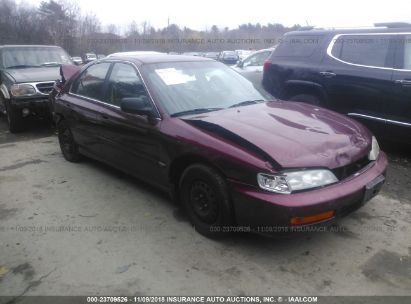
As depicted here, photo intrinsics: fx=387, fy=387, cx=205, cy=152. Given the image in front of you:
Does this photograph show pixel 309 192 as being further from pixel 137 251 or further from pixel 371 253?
pixel 137 251

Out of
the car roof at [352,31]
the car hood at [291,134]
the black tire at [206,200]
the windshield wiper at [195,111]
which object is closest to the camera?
the car hood at [291,134]

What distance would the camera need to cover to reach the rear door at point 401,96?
16.7ft

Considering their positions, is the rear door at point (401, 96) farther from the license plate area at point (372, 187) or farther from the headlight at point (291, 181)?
the headlight at point (291, 181)

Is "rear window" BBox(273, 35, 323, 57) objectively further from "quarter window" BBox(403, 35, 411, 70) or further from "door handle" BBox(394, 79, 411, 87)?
"door handle" BBox(394, 79, 411, 87)

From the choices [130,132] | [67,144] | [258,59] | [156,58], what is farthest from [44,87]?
[258,59]

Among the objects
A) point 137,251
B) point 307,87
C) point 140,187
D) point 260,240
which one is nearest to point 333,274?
point 260,240

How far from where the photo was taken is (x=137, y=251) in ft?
11.1

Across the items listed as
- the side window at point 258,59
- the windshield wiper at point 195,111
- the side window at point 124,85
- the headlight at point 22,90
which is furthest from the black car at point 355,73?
the headlight at point 22,90

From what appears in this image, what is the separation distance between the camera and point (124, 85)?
4328 mm

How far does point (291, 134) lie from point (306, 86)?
3.11 meters

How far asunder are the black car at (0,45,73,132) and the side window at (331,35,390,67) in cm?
547

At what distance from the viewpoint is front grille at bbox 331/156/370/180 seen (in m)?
3.09

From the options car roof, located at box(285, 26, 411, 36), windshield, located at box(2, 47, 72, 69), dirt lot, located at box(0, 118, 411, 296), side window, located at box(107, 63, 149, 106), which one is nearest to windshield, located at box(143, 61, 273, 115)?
side window, located at box(107, 63, 149, 106)

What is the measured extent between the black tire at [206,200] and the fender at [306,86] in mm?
3271
